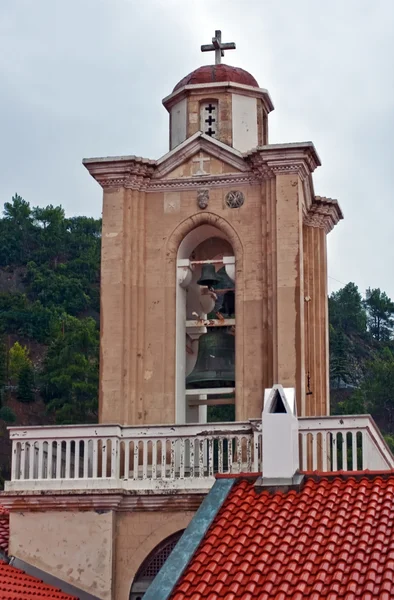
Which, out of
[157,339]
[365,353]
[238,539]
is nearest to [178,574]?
[238,539]

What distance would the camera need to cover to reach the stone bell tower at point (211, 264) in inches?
794

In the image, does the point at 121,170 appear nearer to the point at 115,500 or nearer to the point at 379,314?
the point at 115,500

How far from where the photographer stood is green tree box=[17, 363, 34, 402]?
3866 inches

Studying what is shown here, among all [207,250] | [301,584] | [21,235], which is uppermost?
[21,235]

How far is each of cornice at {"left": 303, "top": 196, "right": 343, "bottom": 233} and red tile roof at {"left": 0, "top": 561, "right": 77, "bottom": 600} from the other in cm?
715

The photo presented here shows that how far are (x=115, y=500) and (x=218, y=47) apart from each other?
7.80m

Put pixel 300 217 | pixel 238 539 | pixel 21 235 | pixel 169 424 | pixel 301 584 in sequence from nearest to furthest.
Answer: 1. pixel 301 584
2. pixel 238 539
3. pixel 169 424
4. pixel 300 217
5. pixel 21 235

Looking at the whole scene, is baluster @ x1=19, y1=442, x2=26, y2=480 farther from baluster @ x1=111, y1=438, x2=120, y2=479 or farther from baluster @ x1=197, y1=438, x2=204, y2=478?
baluster @ x1=197, y1=438, x2=204, y2=478

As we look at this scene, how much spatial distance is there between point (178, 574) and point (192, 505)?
2.94 meters

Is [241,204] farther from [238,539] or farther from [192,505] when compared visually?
[238,539]

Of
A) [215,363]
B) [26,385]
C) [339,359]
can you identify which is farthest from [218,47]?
[339,359]

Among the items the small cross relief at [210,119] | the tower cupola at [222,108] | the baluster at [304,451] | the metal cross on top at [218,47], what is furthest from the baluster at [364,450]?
the metal cross on top at [218,47]

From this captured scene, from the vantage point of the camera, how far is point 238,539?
15.8m

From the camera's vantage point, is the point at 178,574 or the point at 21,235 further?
the point at 21,235
